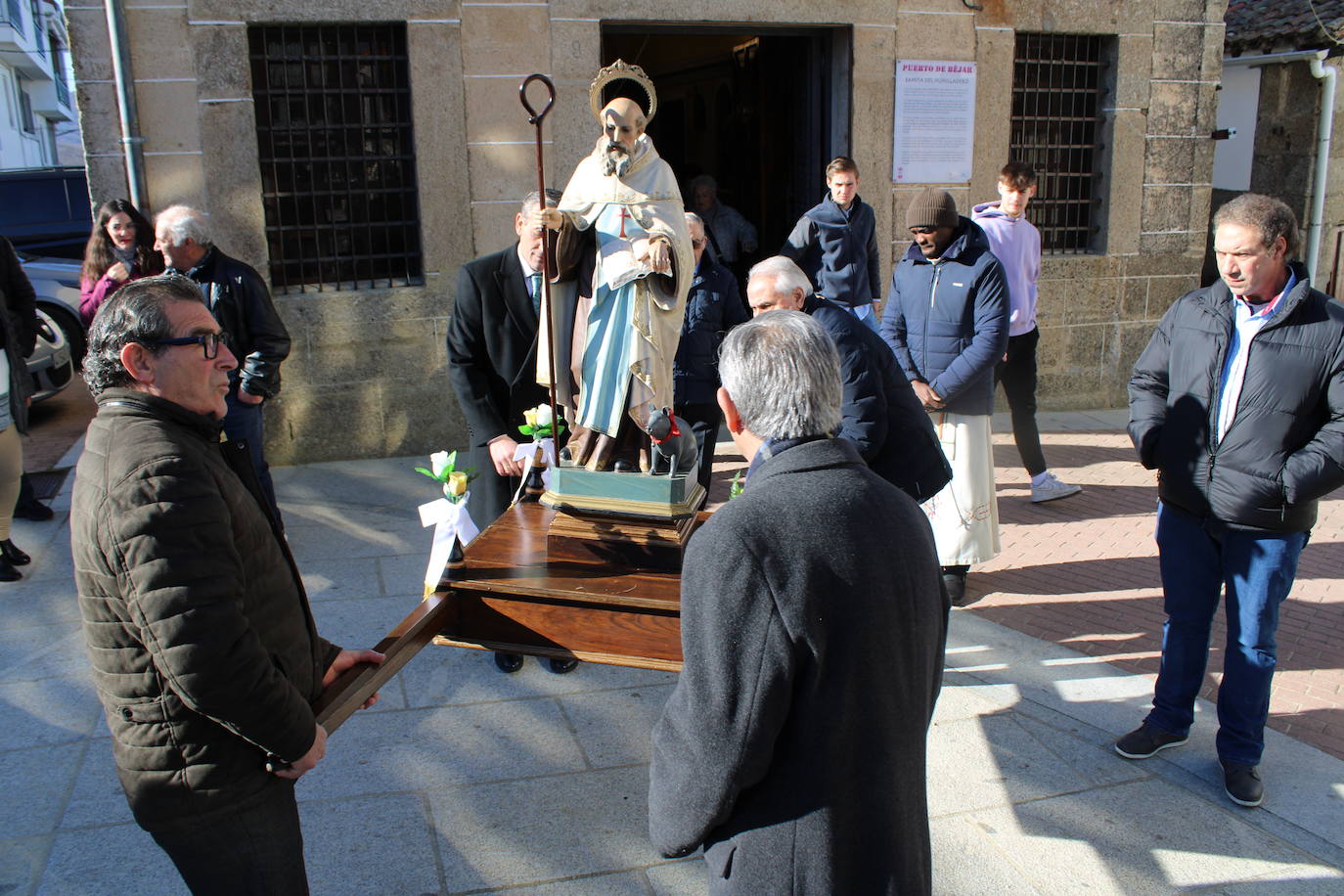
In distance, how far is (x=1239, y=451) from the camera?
135 inches

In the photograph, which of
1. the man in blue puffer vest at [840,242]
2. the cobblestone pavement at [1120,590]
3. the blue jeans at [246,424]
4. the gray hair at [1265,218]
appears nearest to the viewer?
the gray hair at [1265,218]

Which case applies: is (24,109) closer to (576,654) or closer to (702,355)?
(702,355)

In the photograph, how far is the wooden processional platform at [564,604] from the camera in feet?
9.13

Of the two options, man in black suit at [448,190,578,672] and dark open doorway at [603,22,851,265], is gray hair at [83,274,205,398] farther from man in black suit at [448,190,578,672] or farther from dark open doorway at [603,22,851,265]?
dark open doorway at [603,22,851,265]

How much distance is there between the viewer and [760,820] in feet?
6.12

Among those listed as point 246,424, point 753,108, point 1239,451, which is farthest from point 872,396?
point 753,108

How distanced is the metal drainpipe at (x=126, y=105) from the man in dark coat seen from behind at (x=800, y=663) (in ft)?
20.2

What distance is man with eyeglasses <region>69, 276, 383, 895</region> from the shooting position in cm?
197

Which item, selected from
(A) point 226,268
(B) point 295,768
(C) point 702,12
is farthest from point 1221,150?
(B) point 295,768

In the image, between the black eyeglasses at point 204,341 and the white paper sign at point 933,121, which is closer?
the black eyeglasses at point 204,341

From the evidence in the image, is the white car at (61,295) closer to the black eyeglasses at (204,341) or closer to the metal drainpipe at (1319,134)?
the black eyeglasses at (204,341)

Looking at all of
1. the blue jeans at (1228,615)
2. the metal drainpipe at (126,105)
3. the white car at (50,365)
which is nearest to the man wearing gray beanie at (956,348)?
the blue jeans at (1228,615)

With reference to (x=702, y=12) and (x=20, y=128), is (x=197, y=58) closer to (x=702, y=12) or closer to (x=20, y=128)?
(x=702, y=12)

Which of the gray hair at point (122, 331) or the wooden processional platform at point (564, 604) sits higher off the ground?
the gray hair at point (122, 331)
